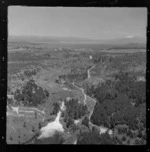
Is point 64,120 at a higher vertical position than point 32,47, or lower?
lower

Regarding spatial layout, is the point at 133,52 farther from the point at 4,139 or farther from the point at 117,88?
the point at 4,139

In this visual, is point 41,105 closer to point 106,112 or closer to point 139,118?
point 106,112

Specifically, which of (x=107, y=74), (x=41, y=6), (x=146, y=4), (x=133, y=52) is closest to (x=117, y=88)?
(x=107, y=74)

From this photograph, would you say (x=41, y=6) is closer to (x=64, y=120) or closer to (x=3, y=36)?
(x=3, y=36)

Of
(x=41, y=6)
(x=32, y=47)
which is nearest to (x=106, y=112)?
(x=32, y=47)

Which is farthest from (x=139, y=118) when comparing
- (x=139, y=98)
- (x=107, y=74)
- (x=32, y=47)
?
(x=32, y=47)

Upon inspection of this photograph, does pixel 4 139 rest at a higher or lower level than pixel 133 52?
lower
